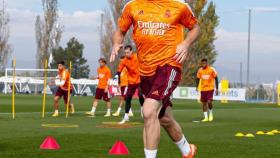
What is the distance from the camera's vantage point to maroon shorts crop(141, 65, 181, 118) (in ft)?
24.7

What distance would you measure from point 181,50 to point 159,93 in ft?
1.89

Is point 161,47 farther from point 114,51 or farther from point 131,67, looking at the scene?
point 131,67

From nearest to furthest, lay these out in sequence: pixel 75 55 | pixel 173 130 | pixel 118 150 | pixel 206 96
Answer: pixel 173 130, pixel 118 150, pixel 206 96, pixel 75 55

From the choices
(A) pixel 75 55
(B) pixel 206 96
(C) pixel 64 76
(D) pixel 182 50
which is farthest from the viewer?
(A) pixel 75 55

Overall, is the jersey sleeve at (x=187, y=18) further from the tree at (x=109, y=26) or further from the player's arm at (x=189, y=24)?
the tree at (x=109, y=26)

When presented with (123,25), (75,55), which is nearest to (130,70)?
(123,25)

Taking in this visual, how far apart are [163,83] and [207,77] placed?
554 inches

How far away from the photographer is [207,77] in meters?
21.5

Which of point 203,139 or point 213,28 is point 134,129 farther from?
point 213,28

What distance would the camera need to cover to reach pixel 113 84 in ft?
161

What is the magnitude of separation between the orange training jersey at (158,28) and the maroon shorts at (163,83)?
0.07 metres

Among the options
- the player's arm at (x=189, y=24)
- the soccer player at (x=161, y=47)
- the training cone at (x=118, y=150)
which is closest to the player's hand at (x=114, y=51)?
the soccer player at (x=161, y=47)

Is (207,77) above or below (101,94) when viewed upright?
above

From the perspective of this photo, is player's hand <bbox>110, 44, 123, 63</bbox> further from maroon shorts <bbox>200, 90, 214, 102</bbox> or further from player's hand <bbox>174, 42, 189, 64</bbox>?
maroon shorts <bbox>200, 90, 214, 102</bbox>
